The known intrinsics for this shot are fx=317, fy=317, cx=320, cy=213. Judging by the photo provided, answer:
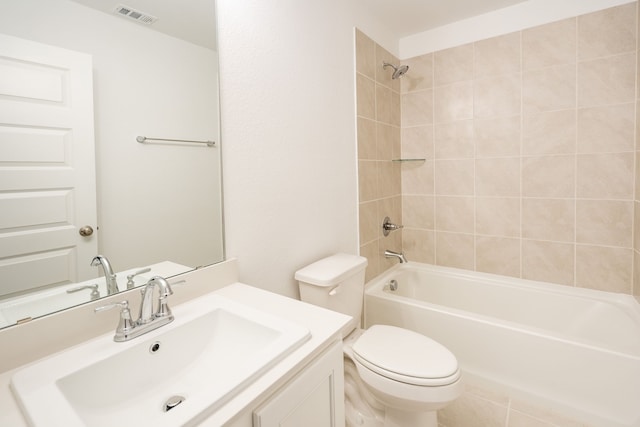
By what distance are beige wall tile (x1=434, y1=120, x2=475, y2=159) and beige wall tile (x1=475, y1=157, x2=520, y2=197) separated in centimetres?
13

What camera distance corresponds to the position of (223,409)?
0.61 metres

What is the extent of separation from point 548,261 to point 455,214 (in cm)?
65

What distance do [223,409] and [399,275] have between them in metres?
1.99

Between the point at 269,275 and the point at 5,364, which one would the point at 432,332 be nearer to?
the point at 269,275

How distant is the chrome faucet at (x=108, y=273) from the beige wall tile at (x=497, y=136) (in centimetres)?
228

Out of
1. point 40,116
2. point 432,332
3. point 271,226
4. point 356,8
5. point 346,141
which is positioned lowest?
point 432,332

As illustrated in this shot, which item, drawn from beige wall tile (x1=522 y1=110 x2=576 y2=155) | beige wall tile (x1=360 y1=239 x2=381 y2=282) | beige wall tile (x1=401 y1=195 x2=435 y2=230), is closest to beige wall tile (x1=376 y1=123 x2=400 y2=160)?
beige wall tile (x1=401 y1=195 x2=435 y2=230)

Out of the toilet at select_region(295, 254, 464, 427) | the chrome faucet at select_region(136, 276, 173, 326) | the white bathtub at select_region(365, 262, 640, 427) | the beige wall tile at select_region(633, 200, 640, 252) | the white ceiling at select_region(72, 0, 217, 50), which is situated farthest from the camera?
the beige wall tile at select_region(633, 200, 640, 252)

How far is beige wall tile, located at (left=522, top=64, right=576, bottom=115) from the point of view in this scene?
195 centimetres

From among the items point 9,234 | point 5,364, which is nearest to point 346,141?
point 9,234

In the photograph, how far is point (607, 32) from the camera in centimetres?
183

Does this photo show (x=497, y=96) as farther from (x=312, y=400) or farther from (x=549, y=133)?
(x=312, y=400)

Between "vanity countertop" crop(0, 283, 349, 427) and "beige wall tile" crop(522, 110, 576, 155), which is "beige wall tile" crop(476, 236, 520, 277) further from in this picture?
"vanity countertop" crop(0, 283, 349, 427)

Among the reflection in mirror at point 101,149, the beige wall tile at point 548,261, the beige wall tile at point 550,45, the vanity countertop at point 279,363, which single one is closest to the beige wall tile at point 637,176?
the beige wall tile at point 548,261
